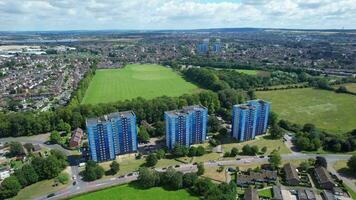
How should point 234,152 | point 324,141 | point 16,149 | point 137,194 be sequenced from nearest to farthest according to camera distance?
point 137,194
point 234,152
point 16,149
point 324,141

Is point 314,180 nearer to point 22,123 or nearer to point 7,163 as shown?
point 7,163

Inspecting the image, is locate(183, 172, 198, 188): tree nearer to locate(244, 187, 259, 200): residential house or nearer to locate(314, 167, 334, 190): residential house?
locate(244, 187, 259, 200): residential house

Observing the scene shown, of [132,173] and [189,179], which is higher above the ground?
[189,179]

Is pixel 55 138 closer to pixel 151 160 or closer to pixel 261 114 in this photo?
pixel 151 160

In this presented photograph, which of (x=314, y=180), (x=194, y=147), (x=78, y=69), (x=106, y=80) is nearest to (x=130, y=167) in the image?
(x=194, y=147)

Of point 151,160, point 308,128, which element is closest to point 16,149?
point 151,160

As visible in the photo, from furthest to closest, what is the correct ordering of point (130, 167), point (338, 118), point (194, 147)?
1. point (338, 118)
2. point (194, 147)
3. point (130, 167)

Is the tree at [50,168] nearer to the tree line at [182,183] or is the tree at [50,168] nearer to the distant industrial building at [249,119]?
the tree line at [182,183]
